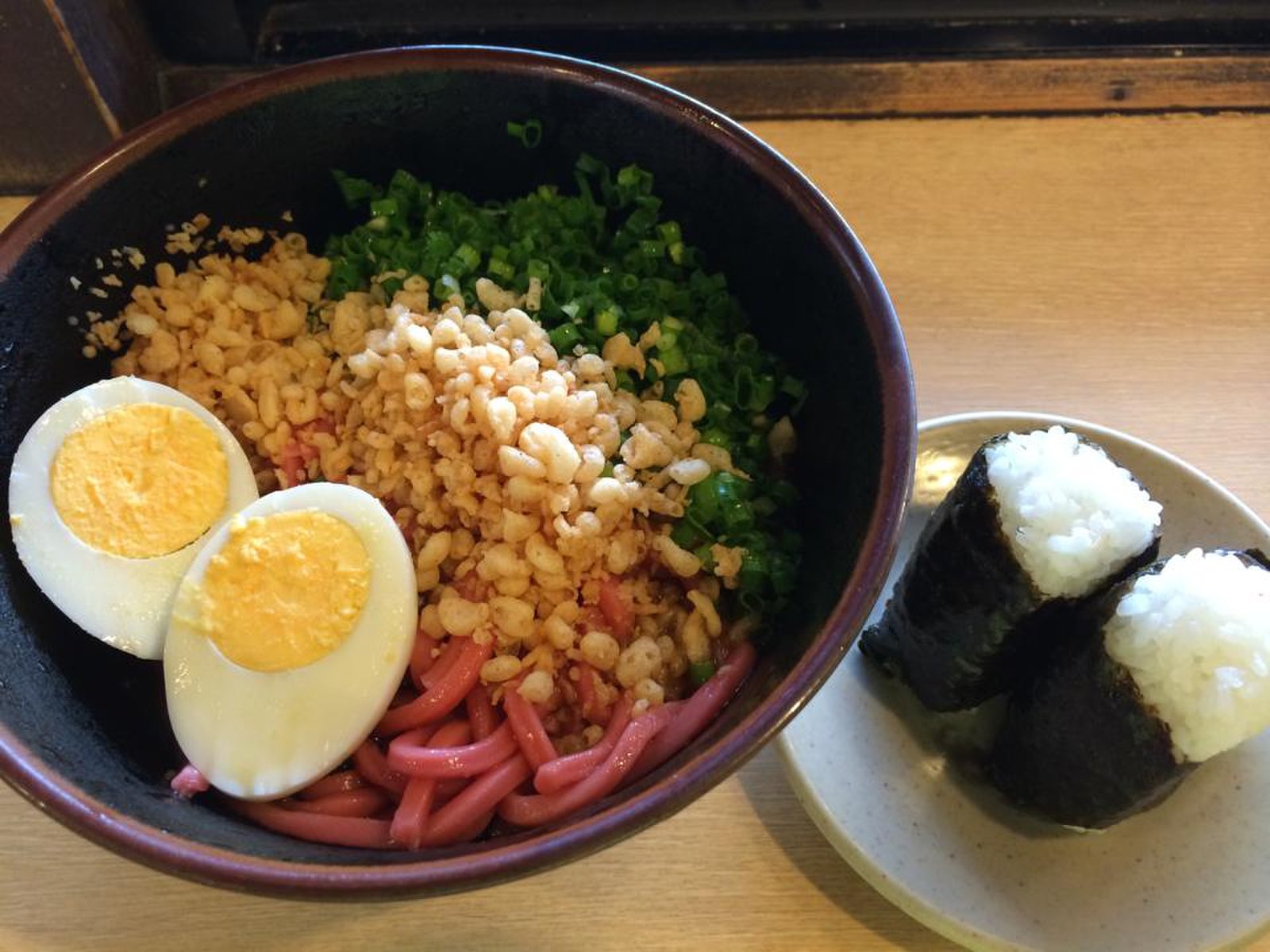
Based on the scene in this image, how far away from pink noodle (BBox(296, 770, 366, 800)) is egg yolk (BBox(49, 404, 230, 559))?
324mm

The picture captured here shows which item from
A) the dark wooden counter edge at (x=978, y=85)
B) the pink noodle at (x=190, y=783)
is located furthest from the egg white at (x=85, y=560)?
the dark wooden counter edge at (x=978, y=85)

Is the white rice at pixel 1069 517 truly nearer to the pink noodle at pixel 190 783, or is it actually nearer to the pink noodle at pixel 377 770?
the pink noodle at pixel 377 770

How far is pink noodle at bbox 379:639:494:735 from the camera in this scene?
3.76ft

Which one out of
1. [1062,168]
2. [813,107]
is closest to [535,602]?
[813,107]

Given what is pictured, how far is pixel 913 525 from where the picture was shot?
1425mm

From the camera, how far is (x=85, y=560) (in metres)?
1.15

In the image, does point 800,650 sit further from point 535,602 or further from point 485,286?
point 485,286

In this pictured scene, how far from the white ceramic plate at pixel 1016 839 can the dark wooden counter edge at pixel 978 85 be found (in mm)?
940

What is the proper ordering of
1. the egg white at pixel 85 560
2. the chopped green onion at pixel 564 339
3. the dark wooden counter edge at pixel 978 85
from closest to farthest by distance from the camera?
the egg white at pixel 85 560 → the chopped green onion at pixel 564 339 → the dark wooden counter edge at pixel 978 85

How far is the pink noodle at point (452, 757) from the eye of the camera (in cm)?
110

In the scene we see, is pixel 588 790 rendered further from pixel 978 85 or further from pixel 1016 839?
Answer: pixel 978 85

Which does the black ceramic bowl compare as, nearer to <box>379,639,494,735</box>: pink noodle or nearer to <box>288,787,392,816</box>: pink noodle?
<box>288,787,392,816</box>: pink noodle

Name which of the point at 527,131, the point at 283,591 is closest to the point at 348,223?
the point at 527,131

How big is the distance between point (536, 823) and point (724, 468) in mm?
469
